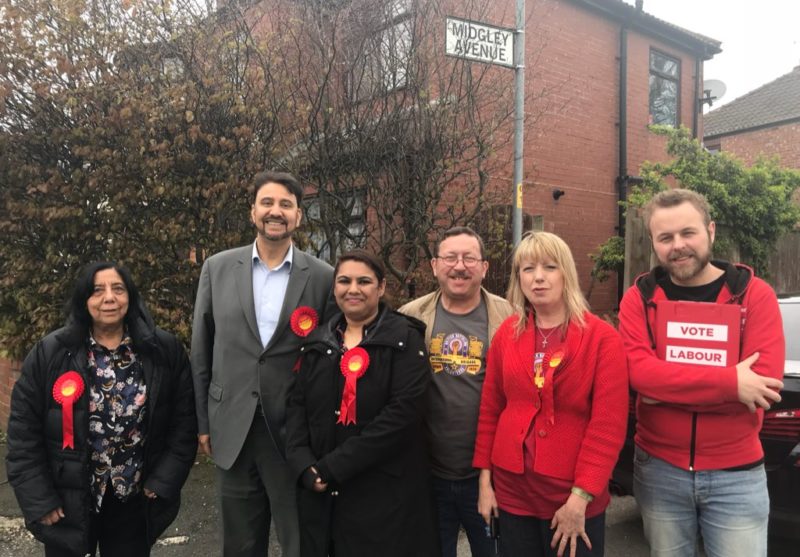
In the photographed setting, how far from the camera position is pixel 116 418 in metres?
2.61

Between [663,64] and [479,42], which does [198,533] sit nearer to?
[479,42]

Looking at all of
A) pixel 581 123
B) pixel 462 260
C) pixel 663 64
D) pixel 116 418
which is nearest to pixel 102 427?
pixel 116 418

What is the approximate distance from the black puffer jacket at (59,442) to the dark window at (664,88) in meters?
11.6

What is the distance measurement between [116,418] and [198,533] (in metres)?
1.85

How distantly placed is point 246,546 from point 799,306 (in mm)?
3814

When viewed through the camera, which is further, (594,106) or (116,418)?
(594,106)

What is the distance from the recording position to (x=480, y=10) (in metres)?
6.02

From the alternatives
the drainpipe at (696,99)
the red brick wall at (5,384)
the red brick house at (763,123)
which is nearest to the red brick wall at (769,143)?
the red brick house at (763,123)

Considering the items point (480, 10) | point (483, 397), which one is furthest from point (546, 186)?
point (483, 397)

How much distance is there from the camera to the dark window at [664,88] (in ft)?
38.4

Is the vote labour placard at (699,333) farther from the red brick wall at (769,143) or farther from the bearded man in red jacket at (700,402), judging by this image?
the red brick wall at (769,143)

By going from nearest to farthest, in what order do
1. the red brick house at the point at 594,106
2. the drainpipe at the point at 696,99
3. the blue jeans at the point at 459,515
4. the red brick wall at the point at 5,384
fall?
the blue jeans at the point at 459,515, the red brick wall at the point at 5,384, the red brick house at the point at 594,106, the drainpipe at the point at 696,99

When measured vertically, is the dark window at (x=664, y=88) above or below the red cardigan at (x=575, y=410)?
above

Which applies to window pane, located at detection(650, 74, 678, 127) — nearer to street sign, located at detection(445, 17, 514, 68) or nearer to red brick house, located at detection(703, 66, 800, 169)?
red brick house, located at detection(703, 66, 800, 169)
